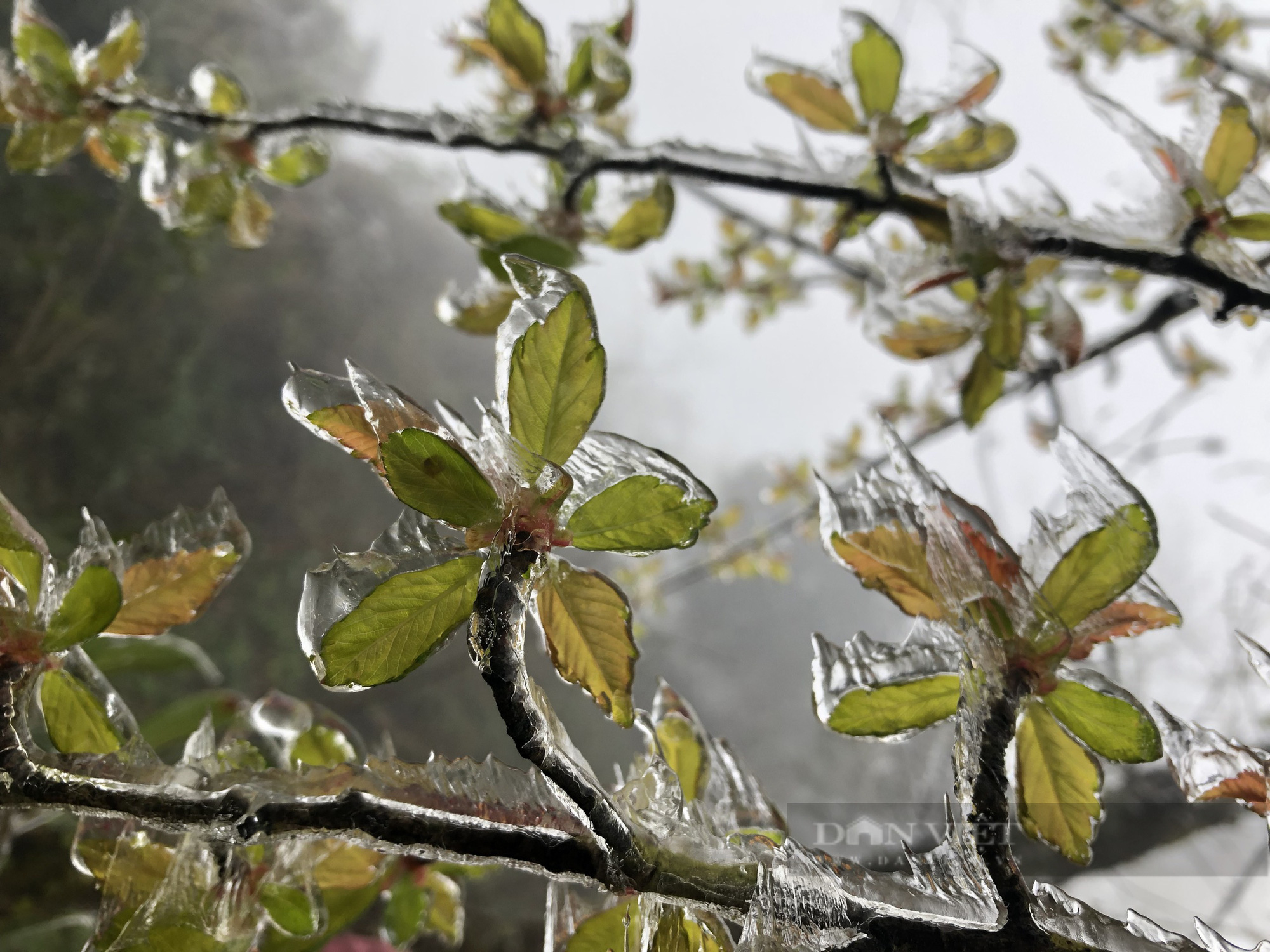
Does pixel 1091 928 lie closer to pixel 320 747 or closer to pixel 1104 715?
pixel 1104 715

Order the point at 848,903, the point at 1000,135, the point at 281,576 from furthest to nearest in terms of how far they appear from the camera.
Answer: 1. the point at 281,576
2. the point at 1000,135
3. the point at 848,903

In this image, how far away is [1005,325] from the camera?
0.28 metres

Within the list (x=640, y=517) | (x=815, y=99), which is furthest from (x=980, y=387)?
(x=640, y=517)

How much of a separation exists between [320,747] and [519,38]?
0.29 m

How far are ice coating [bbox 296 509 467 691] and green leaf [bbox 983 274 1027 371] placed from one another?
0.23m

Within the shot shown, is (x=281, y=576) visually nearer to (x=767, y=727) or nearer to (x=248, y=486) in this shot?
(x=248, y=486)

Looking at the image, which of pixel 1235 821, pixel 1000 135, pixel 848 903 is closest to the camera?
pixel 848 903

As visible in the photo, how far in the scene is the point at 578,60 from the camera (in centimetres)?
32

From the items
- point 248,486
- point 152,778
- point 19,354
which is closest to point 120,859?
point 152,778

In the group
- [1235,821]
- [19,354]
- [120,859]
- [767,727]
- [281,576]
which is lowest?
[767,727]

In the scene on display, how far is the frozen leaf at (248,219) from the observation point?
0.38 metres

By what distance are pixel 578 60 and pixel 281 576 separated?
251 cm

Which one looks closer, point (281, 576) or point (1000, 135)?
point (1000, 135)

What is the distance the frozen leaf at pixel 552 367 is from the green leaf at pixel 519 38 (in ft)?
0.78
